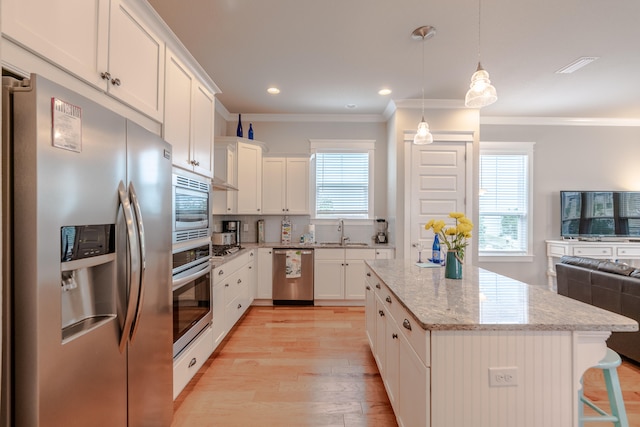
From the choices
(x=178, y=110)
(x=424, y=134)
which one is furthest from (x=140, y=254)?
(x=424, y=134)

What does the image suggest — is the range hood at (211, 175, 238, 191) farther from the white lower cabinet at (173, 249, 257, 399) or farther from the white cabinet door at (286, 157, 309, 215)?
the white cabinet door at (286, 157, 309, 215)

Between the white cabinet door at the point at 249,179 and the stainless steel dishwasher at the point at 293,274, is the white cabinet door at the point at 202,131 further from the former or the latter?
the stainless steel dishwasher at the point at 293,274

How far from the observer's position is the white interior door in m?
4.04

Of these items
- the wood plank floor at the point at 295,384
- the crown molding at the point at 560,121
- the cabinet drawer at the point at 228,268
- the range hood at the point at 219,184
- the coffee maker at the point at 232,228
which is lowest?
the wood plank floor at the point at 295,384

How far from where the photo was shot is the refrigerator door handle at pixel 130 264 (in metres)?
1.16

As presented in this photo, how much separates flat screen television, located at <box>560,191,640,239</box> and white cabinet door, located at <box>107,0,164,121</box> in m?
5.68

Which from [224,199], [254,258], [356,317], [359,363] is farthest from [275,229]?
[359,363]

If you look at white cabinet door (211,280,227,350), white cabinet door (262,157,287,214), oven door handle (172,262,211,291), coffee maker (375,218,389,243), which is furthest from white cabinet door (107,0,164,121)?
coffee maker (375,218,389,243)

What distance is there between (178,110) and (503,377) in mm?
2346

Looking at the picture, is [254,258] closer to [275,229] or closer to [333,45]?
[275,229]

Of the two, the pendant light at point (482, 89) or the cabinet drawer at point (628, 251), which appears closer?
the pendant light at point (482, 89)

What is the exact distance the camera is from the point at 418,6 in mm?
2184

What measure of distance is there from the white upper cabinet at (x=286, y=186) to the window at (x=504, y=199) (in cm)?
292

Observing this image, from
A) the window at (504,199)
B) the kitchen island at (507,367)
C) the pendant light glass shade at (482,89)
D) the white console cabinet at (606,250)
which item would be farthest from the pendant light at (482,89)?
the white console cabinet at (606,250)
